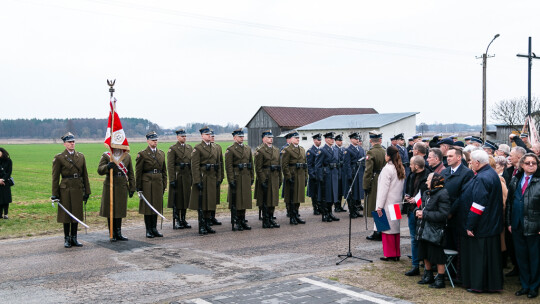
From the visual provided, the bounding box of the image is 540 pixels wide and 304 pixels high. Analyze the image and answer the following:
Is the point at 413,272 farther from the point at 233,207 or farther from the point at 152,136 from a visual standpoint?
the point at 152,136

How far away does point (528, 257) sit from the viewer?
21.0 ft

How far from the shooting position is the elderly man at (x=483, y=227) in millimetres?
6359

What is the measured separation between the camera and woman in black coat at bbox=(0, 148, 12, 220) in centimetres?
1323

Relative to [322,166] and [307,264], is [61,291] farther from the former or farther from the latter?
[322,166]

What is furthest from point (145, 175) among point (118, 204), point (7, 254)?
point (7, 254)

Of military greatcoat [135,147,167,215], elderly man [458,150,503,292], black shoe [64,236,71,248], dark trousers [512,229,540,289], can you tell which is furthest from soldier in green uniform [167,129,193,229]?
dark trousers [512,229,540,289]

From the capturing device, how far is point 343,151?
13750 mm

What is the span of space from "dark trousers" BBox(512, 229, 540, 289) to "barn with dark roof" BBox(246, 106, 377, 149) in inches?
1885

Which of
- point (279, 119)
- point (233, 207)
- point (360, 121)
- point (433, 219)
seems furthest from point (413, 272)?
point (279, 119)

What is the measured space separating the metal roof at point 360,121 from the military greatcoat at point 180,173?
33276 mm

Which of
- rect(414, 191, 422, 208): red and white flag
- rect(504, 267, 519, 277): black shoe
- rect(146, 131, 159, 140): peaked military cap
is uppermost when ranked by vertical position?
rect(146, 131, 159, 140): peaked military cap

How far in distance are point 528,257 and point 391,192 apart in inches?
94.1

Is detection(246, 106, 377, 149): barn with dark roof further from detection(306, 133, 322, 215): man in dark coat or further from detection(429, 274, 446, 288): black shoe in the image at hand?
detection(429, 274, 446, 288): black shoe

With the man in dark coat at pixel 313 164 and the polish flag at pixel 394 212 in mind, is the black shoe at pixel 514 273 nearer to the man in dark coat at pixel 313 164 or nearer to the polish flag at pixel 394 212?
the polish flag at pixel 394 212
